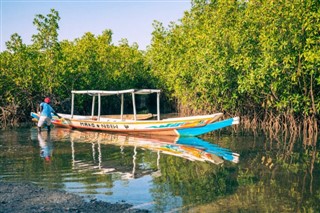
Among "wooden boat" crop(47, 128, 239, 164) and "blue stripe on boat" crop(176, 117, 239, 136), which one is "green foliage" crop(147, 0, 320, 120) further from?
"wooden boat" crop(47, 128, 239, 164)

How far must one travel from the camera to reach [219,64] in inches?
745

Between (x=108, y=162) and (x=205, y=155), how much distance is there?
10.3ft

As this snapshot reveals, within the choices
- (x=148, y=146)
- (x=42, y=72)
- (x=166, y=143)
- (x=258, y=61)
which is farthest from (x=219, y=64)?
(x=42, y=72)

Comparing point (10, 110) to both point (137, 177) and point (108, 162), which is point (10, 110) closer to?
point (108, 162)

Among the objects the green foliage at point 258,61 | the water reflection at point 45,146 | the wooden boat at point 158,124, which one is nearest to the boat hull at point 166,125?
the wooden boat at point 158,124

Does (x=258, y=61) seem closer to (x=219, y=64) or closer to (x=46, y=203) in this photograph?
(x=219, y=64)

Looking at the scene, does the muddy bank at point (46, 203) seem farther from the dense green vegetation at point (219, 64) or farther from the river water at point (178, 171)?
the dense green vegetation at point (219, 64)

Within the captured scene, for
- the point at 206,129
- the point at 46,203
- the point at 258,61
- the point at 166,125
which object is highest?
the point at 258,61

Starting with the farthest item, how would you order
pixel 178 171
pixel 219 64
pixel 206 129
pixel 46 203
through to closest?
pixel 219 64 → pixel 206 129 → pixel 178 171 → pixel 46 203

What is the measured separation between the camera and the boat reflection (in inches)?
464

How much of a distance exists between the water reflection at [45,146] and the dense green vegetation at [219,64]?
723 cm

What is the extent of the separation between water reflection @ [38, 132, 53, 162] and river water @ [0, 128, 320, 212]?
0.04 metres

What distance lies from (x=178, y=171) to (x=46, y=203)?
13.7ft

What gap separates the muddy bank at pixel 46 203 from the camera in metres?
7.31
